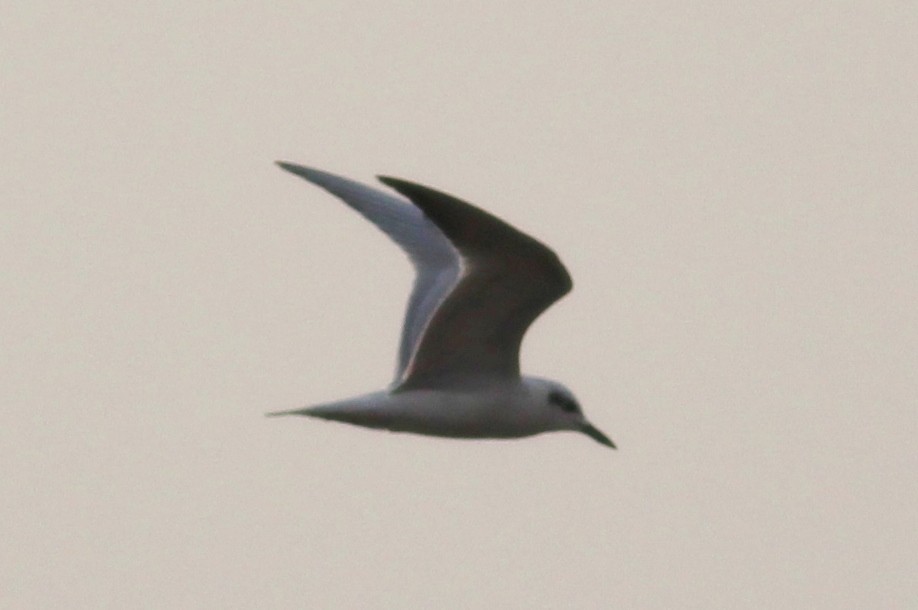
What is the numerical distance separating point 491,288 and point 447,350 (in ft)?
1.83

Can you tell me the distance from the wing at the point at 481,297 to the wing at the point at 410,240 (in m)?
0.75

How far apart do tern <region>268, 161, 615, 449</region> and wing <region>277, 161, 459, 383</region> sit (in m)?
0.01

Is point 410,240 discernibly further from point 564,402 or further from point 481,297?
point 481,297

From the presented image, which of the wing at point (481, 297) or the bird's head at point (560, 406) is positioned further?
the bird's head at point (560, 406)

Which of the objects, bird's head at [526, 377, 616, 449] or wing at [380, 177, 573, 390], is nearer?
wing at [380, 177, 573, 390]

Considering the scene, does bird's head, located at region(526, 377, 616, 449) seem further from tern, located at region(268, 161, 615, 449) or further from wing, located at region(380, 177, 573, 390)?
wing, located at region(380, 177, 573, 390)

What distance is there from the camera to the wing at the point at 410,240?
11.1m

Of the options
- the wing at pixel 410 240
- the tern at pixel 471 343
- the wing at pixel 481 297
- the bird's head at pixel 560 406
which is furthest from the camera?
the wing at pixel 410 240

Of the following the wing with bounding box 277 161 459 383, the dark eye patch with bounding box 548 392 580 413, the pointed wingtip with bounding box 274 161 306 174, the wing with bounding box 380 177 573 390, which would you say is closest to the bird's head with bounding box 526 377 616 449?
the dark eye patch with bounding box 548 392 580 413

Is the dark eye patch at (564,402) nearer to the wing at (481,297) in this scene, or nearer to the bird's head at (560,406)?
the bird's head at (560,406)

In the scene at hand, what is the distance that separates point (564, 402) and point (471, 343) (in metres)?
0.85

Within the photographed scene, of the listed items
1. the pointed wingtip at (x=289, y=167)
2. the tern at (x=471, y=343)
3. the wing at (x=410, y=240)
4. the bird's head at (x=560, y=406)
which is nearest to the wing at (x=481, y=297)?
the tern at (x=471, y=343)

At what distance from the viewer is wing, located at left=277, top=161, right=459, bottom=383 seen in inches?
436

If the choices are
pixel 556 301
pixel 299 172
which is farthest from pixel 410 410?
pixel 299 172
